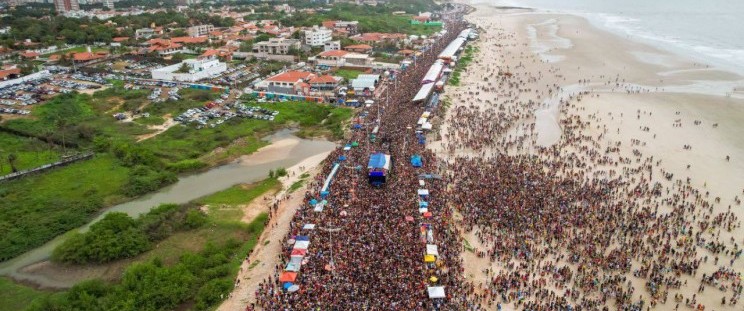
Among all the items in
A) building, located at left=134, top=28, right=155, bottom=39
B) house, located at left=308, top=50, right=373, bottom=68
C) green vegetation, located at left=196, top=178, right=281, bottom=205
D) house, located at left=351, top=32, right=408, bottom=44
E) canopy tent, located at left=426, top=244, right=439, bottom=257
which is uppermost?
building, located at left=134, top=28, right=155, bottom=39

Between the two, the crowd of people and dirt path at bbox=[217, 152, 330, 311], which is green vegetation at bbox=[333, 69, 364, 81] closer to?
the crowd of people

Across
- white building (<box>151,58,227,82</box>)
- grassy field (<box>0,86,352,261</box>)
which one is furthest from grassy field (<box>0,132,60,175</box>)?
white building (<box>151,58,227,82</box>)

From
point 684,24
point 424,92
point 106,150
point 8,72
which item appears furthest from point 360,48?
point 684,24

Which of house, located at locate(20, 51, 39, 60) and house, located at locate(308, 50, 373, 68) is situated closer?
house, located at locate(308, 50, 373, 68)

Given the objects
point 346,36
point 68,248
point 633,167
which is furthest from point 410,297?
point 346,36

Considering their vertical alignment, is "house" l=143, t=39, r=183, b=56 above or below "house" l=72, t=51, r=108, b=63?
above

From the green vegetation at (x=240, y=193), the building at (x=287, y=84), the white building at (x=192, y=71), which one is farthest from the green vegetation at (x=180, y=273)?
the white building at (x=192, y=71)

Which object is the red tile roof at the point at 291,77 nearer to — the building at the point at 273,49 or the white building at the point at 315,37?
the building at the point at 273,49
